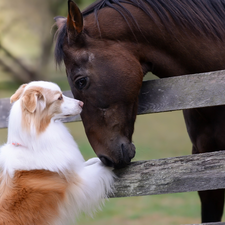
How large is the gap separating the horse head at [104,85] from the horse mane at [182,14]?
0.19 meters

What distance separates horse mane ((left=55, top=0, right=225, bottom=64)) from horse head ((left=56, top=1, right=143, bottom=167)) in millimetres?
192

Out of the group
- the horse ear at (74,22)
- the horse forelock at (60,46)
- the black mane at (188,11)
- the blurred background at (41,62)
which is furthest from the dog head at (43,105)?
the blurred background at (41,62)

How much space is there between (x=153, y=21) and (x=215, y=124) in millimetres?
1021

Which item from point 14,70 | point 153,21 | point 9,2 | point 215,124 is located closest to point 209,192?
point 215,124

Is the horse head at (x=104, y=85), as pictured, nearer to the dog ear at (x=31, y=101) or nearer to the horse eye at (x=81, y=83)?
the horse eye at (x=81, y=83)

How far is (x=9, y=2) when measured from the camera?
12.3 meters

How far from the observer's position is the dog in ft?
8.21

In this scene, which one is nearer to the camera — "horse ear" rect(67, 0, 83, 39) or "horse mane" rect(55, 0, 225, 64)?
"horse ear" rect(67, 0, 83, 39)

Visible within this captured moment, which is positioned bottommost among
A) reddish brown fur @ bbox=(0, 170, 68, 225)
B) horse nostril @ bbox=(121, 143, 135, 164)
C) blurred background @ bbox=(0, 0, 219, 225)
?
Result: blurred background @ bbox=(0, 0, 219, 225)

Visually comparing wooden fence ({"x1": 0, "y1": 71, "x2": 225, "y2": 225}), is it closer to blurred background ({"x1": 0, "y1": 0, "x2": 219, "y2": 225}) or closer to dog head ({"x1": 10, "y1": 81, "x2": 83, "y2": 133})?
dog head ({"x1": 10, "y1": 81, "x2": 83, "y2": 133})

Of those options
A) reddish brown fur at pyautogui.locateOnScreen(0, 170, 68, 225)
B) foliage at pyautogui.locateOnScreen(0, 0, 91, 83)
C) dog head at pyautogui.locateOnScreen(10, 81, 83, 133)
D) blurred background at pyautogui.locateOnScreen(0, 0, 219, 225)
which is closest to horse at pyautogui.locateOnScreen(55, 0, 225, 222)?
dog head at pyautogui.locateOnScreen(10, 81, 83, 133)

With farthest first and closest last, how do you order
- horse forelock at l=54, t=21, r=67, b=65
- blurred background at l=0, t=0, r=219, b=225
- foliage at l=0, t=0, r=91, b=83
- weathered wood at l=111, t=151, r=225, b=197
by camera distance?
foliage at l=0, t=0, r=91, b=83, blurred background at l=0, t=0, r=219, b=225, horse forelock at l=54, t=21, r=67, b=65, weathered wood at l=111, t=151, r=225, b=197

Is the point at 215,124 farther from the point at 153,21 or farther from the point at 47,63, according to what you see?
the point at 47,63

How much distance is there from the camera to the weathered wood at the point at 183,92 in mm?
2400
